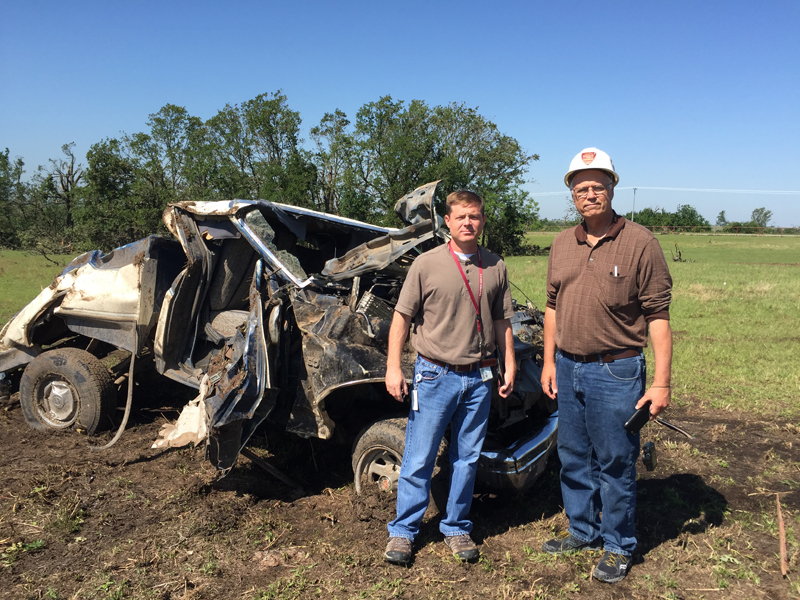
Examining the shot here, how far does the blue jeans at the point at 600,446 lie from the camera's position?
118 inches

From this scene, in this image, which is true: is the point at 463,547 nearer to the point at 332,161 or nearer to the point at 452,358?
the point at 452,358

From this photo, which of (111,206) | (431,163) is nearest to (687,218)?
(431,163)

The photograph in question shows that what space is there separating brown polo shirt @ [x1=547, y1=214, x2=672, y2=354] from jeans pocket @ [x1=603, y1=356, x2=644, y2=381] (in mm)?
76

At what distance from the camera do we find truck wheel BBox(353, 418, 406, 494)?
144 inches

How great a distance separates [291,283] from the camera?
4176 millimetres

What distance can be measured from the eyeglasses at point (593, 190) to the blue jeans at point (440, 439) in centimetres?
109

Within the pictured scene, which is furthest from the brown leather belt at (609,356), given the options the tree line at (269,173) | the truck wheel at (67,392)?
the tree line at (269,173)

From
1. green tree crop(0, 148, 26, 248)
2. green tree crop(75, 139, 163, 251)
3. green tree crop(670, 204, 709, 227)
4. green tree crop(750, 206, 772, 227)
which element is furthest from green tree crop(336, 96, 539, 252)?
green tree crop(750, 206, 772, 227)

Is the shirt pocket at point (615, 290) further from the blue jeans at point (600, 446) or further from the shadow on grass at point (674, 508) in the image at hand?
the shadow on grass at point (674, 508)

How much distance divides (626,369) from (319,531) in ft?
7.05

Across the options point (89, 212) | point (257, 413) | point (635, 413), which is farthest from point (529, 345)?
point (89, 212)

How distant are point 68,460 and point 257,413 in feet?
6.97

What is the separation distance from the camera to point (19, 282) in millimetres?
17250

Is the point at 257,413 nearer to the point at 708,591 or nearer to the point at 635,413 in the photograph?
the point at 635,413
